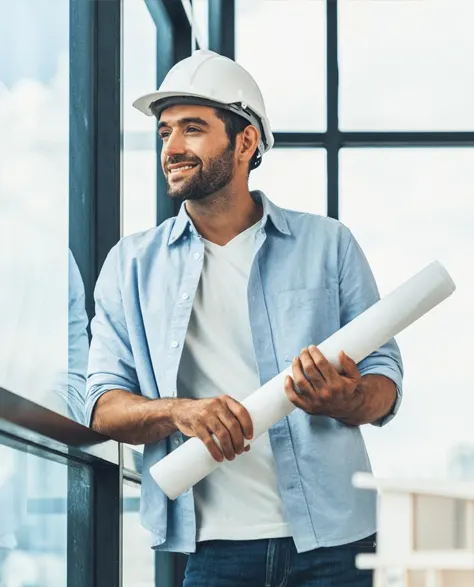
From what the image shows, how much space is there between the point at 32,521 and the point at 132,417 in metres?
0.24

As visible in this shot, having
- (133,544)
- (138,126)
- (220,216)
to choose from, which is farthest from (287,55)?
(220,216)

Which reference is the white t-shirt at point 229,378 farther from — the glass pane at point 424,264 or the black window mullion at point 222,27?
the black window mullion at point 222,27

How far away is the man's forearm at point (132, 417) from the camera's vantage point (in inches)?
82.4

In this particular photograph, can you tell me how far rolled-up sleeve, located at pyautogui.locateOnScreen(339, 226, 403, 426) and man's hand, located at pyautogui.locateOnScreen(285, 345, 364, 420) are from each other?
158mm

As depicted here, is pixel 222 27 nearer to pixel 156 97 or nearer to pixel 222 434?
pixel 156 97

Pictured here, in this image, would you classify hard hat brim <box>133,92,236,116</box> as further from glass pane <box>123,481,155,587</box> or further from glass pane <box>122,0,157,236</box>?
glass pane <box>123,481,155,587</box>

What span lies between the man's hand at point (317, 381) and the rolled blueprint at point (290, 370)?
1 cm

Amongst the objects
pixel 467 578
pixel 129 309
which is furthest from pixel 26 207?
pixel 467 578

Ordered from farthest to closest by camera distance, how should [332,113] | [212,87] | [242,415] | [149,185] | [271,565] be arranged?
[332,113]
[149,185]
[212,87]
[271,565]
[242,415]

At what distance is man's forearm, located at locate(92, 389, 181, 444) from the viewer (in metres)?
2.09

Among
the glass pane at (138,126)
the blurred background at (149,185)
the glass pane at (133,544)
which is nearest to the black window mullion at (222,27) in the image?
the blurred background at (149,185)

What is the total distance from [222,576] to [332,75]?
9.29 ft

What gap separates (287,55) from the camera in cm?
465

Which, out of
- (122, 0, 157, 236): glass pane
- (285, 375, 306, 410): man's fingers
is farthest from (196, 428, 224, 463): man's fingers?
(122, 0, 157, 236): glass pane
